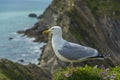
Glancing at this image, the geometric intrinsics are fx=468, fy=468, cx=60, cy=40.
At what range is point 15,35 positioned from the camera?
139750mm

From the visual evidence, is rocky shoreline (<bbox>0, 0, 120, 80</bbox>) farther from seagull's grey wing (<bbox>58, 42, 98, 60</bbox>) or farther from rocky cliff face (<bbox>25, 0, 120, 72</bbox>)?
seagull's grey wing (<bbox>58, 42, 98, 60</bbox>)

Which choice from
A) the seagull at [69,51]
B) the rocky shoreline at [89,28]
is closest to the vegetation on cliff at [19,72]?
the rocky shoreline at [89,28]

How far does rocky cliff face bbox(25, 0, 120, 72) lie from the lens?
77.4 meters

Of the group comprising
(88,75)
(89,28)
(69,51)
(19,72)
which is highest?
(69,51)

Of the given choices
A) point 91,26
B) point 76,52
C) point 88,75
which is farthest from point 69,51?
point 91,26

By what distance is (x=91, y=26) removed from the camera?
281ft

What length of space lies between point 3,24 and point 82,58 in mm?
158848

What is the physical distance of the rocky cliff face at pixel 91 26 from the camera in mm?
77444

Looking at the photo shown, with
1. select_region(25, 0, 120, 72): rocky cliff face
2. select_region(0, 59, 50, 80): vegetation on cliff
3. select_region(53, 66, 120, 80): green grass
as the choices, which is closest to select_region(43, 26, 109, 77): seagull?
select_region(53, 66, 120, 80): green grass

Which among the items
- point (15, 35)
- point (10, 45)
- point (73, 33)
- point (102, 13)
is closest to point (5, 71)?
point (73, 33)

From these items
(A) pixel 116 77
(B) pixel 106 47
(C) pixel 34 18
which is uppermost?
(A) pixel 116 77

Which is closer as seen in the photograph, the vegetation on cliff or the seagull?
the seagull

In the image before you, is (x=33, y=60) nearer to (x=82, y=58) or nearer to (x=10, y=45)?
(x=10, y=45)

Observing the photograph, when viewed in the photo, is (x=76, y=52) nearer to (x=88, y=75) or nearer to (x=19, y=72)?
(x=88, y=75)
